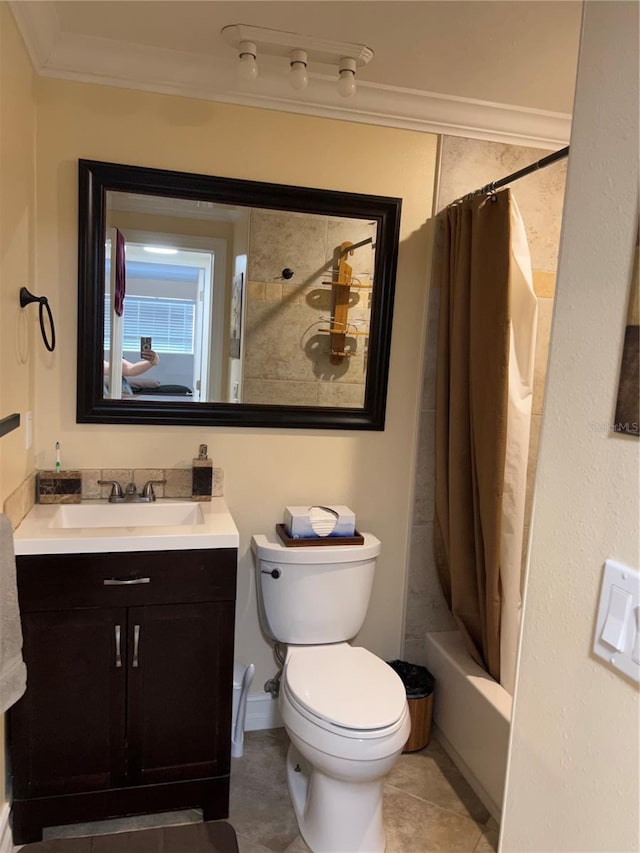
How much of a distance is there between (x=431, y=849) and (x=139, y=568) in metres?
1.24

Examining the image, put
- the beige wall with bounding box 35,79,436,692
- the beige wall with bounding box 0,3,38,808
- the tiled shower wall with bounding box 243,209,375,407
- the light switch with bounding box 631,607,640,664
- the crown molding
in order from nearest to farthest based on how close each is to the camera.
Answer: the light switch with bounding box 631,607,640,664
the beige wall with bounding box 0,3,38,808
the crown molding
the beige wall with bounding box 35,79,436,692
the tiled shower wall with bounding box 243,209,375,407

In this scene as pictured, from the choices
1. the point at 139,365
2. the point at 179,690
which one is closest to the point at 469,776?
the point at 179,690

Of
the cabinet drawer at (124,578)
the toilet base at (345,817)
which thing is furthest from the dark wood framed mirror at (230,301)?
the toilet base at (345,817)

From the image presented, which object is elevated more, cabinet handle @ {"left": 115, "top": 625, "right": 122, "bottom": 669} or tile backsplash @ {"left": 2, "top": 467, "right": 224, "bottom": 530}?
tile backsplash @ {"left": 2, "top": 467, "right": 224, "bottom": 530}

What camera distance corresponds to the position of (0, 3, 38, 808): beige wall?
1.57 metres

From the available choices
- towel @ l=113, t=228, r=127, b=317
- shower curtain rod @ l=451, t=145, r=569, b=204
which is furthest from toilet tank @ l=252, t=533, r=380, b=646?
shower curtain rod @ l=451, t=145, r=569, b=204

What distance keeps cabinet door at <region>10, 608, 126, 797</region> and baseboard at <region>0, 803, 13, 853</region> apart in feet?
0.17

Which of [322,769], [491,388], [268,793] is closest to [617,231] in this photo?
[491,388]

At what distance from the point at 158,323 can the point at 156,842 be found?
5.36ft

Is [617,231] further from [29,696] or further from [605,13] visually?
[29,696]

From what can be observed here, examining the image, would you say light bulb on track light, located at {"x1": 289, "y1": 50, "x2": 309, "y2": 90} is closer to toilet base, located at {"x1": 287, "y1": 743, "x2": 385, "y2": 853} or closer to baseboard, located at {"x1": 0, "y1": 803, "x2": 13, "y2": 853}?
toilet base, located at {"x1": 287, "y1": 743, "x2": 385, "y2": 853}

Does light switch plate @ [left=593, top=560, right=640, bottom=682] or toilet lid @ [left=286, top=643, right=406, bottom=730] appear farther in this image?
toilet lid @ [left=286, top=643, right=406, bottom=730]

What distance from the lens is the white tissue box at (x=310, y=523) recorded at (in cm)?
215

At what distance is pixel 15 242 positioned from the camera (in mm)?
1724
